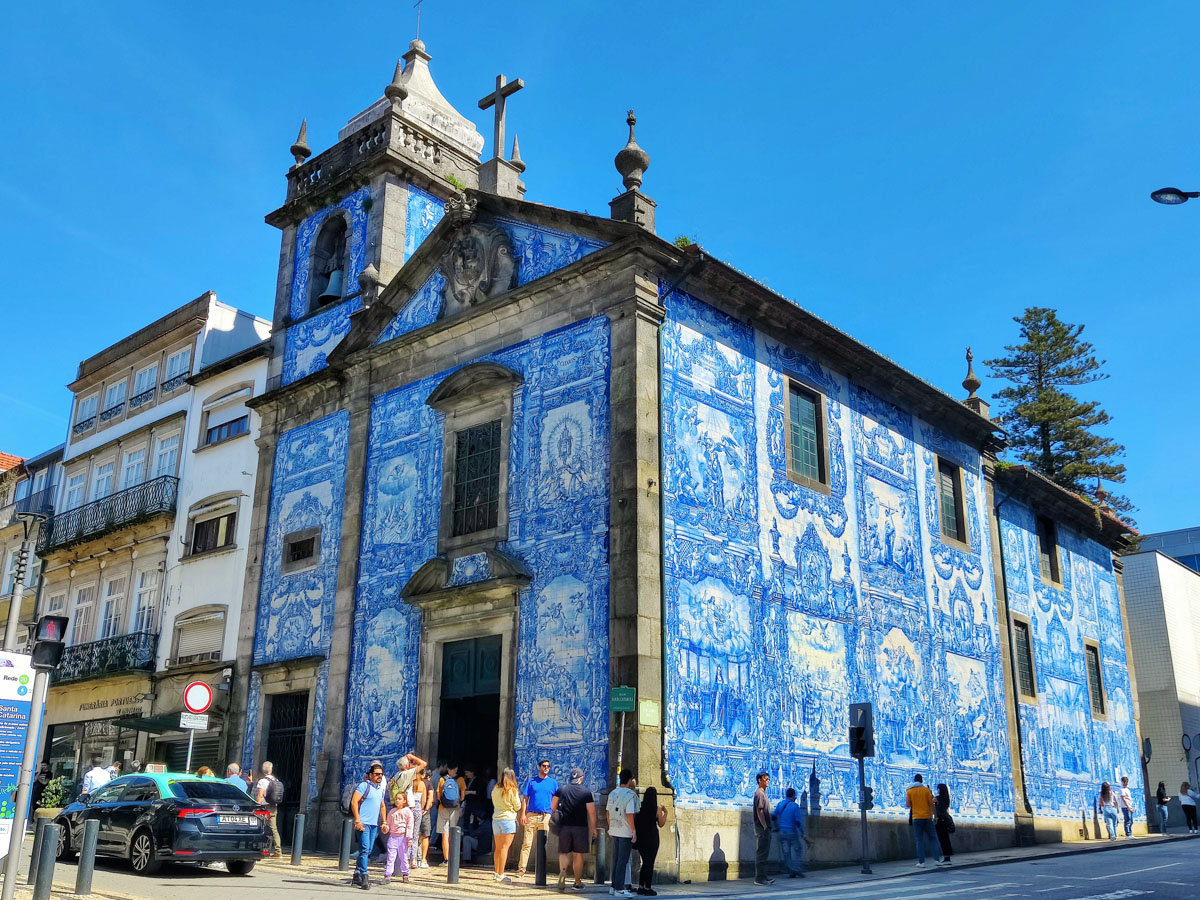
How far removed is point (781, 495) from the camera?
1756 cm

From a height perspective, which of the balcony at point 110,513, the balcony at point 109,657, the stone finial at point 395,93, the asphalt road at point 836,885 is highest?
the stone finial at point 395,93

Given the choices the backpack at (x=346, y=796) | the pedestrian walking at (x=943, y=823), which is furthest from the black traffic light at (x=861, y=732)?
the backpack at (x=346, y=796)

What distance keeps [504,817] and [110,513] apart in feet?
54.7

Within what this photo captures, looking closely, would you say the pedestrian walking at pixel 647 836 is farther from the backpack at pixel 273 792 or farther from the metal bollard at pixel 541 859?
the backpack at pixel 273 792

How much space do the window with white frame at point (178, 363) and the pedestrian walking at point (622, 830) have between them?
1810cm

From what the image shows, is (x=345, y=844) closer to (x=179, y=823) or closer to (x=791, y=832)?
(x=179, y=823)

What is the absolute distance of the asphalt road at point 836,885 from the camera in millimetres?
11406

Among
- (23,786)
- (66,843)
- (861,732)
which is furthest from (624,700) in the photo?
(66,843)

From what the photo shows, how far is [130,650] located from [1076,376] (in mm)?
Result: 32685

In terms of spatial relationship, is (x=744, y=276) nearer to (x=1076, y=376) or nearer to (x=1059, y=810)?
(x=1059, y=810)

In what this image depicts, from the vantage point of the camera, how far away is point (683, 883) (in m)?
13.9

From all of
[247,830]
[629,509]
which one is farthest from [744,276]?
[247,830]

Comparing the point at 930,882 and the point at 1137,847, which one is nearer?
the point at 930,882

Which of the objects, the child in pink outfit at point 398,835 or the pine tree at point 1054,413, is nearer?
the child in pink outfit at point 398,835
